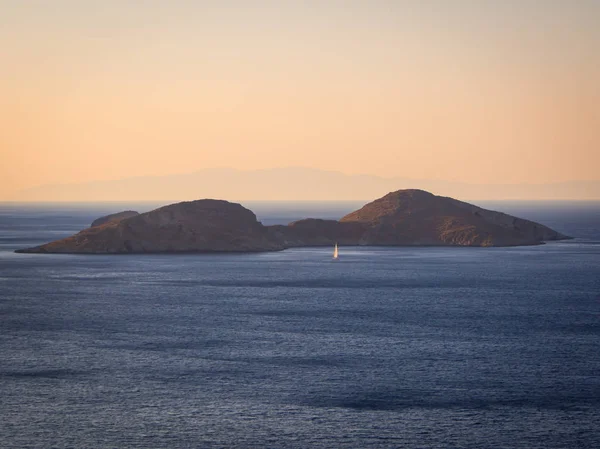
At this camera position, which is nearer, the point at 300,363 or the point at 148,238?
the point at 300,363

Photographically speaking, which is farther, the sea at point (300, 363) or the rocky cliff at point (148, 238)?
the rocky cliff at point (148, 238)

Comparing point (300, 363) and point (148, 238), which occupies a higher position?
point (148, 238)

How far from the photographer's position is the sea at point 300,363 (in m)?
53.5

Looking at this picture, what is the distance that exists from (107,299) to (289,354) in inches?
1728

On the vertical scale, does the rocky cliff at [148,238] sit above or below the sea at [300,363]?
above

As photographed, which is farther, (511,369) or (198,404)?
(511,369)

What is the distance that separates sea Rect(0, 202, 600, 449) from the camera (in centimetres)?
5347

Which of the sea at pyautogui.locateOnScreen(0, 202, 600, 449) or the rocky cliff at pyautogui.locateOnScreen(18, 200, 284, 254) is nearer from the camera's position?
the sea at pyautogui.locateOnScreen(0, 202, 600, 449)

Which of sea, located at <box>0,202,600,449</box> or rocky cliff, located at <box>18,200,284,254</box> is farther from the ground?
rocky cliff, located at <box>18,200,284,254</box>

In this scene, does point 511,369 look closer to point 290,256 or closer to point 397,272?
point 397,272

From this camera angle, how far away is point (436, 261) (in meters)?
173

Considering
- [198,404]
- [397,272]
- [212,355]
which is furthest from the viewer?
[397,272]

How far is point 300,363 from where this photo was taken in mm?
71000

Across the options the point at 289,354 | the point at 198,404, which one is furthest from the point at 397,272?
the point at 198,404
